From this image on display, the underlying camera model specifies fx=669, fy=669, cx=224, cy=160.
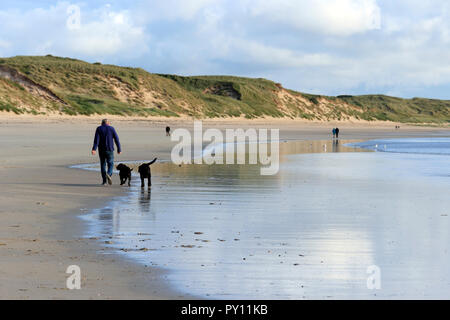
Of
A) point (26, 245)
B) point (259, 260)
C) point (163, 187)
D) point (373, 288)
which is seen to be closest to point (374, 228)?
point (259, 260)

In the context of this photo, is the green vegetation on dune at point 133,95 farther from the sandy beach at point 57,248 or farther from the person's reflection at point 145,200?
the person's reflection at point 145,200

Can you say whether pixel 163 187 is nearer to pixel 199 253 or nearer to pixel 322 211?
pixel 322 211

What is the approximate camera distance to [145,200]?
1338 centimetres

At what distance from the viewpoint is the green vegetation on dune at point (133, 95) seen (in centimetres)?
8262

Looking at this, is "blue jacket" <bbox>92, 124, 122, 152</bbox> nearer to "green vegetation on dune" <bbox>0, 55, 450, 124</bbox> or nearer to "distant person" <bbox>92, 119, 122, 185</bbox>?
"distant person" <bbox>92, 119, 122, 185</bbox>

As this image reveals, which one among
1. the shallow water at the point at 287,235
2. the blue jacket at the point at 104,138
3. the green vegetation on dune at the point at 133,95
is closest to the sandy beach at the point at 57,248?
the shallow water at the point at 287,235

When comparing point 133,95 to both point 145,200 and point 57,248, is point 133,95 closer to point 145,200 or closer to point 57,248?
point 145,200

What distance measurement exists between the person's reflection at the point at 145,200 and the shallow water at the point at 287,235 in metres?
0.02

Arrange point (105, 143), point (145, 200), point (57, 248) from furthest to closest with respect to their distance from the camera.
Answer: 1. point (105, 143)
2. point (145, 200)
3. point (57, 248)

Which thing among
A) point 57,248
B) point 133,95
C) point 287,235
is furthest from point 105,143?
point 133,95

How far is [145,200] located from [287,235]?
469 cm

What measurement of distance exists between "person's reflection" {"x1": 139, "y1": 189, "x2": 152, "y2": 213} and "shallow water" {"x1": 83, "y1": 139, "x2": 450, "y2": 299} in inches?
0.7
